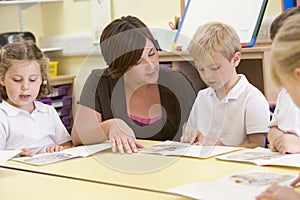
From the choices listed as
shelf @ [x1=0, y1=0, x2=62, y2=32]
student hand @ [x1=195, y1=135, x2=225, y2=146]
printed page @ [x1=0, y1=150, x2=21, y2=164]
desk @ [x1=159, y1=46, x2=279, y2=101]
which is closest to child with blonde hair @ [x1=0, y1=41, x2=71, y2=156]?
printed page @ [x1=0, y1=150, x2=21, y2=164]

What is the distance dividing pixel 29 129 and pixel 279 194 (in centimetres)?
104

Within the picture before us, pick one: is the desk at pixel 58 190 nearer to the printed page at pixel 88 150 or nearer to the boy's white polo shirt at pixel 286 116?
the printed page at pixel 88 150

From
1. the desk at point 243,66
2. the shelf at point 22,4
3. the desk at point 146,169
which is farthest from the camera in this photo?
the shelf at point 22,4

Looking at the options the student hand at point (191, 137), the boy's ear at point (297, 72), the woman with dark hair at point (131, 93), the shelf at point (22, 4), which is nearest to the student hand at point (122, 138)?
the woman with dark hair at point (131, 93)

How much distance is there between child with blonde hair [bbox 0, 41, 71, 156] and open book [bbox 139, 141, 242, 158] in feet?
1.19

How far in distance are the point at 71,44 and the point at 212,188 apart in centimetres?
256

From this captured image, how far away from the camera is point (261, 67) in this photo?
2398mm

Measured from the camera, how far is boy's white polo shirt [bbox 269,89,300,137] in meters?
1.39

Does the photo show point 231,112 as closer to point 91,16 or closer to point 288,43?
point 288,43

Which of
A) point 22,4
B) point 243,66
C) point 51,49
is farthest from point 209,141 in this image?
point 22,4

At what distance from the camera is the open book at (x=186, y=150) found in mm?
1319

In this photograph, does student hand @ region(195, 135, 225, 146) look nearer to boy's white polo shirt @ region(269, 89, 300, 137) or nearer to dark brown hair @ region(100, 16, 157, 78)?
boy's white polo shirt @ region(269, 89, 300, 137)

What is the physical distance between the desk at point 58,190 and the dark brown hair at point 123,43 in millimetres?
537

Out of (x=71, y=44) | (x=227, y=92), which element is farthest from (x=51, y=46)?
(x=227, y=92)
